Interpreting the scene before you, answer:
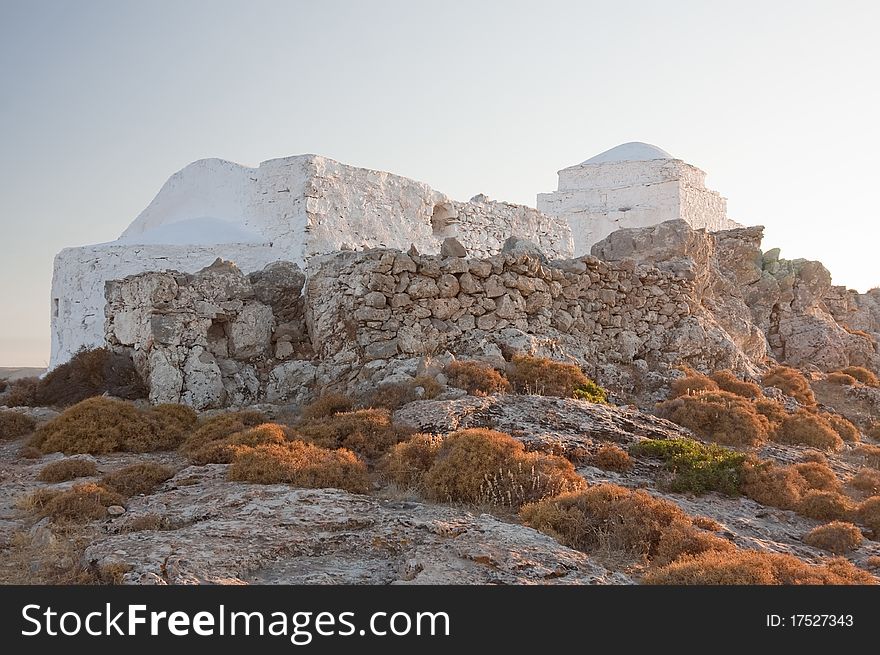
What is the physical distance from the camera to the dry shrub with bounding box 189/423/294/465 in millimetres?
9047

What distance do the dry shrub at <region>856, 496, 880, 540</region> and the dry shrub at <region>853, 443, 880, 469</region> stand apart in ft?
12.1

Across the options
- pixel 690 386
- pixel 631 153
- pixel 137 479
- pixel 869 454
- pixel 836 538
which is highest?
pixel 631 153

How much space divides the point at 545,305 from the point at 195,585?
1063 centimetres

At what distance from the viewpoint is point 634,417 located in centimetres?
1095

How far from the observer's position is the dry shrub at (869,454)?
38.6ft

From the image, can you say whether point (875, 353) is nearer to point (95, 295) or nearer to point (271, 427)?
point (271, 427)

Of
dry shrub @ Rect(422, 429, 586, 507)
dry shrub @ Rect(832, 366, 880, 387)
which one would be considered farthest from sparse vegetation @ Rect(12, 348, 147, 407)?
dry shrub @ Rect(832, 366, 880, 387)

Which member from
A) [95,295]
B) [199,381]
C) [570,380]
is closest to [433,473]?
[570,380]

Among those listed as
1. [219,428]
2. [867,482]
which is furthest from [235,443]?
[867,482]

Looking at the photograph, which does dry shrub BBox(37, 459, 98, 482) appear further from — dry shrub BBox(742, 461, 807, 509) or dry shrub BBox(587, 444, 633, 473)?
dry shrub BBox(742, 461, 807, 509)

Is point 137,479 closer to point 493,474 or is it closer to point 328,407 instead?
point 328,407

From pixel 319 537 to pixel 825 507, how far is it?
5912 millimetres

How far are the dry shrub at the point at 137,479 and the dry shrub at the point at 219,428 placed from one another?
0.93 m

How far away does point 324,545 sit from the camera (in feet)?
20.1
